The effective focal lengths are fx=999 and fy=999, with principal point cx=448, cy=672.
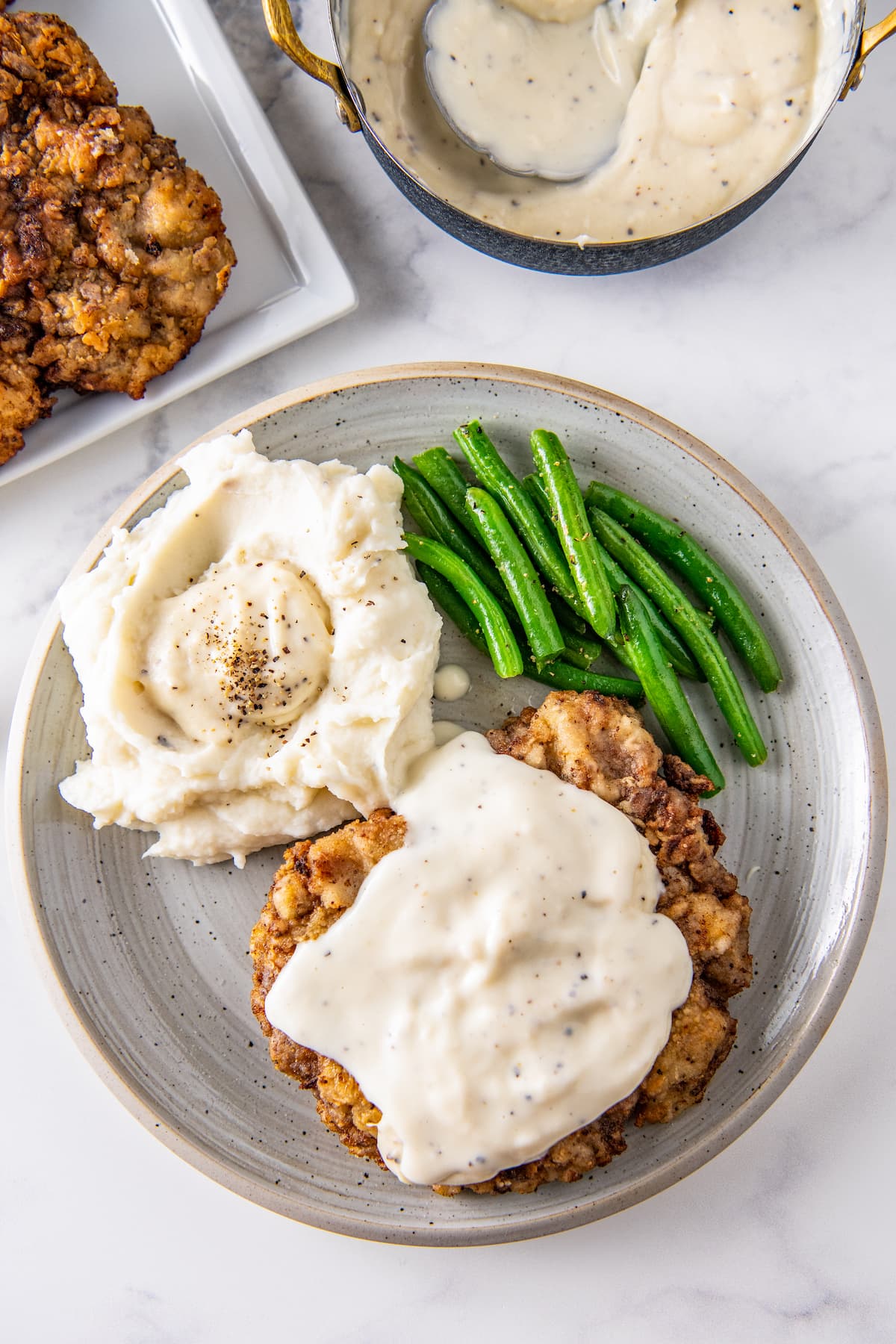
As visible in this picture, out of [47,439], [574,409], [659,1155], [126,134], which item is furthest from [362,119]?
[659,1155]

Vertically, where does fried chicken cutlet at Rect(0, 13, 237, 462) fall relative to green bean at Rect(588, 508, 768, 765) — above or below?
above

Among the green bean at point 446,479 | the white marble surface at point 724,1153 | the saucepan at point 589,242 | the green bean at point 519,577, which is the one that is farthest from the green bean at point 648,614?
the saucepan at point 589,242

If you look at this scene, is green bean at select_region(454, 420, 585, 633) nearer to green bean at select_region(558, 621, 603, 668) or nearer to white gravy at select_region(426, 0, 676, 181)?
green bean at select_region(558, 621, 603, 668)

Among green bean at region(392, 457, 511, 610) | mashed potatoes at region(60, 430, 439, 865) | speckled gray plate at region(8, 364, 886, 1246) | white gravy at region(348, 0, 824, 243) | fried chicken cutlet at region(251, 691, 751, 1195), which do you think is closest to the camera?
fried chicken cutlet at region(251, 691, 751, 1195)

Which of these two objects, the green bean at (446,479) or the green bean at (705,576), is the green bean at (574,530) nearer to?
the green bean at (705,576)

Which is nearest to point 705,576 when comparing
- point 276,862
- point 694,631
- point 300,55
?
point 694,631

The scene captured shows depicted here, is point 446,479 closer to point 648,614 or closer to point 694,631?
point 648,614

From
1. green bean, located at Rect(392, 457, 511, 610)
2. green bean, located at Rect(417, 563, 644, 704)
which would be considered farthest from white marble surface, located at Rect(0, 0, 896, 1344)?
green bean, located at Rect(417, 563, 644, 704)
